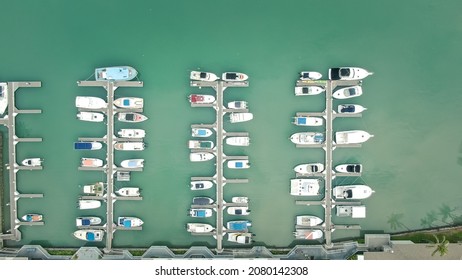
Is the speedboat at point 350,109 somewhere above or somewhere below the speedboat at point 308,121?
above

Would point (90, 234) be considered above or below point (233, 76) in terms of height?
below

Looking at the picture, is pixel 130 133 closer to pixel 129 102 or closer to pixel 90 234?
pixel 129 102

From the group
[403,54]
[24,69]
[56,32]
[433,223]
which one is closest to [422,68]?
[403,54]

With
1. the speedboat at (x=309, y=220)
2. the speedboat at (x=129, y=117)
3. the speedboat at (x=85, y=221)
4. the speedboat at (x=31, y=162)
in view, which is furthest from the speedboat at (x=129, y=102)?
the speedboat at (x=309, y=220)

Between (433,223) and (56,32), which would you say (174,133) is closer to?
(56,32)

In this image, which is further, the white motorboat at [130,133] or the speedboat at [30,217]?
the speedboat at [30,217]

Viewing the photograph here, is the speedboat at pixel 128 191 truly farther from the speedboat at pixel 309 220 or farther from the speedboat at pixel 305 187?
the speedboat at pixel 309 220

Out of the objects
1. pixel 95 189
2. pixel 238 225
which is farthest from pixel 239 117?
pixel 95 189
